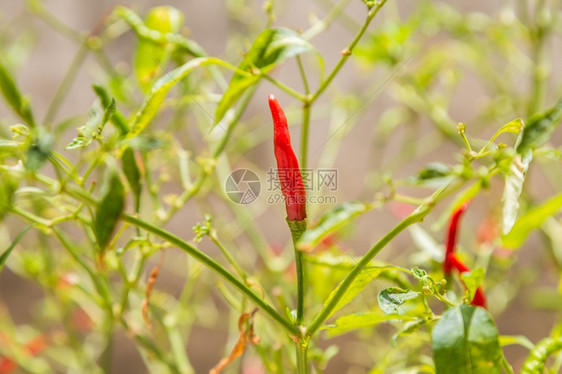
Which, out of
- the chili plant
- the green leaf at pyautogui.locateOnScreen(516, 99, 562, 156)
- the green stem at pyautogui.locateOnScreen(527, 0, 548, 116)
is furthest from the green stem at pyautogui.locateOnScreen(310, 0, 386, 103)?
the green stem at pyautogui.locateOnScreen(527, 0, 548, 116)

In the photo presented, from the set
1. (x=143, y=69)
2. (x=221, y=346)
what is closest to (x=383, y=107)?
(x=221, y=346)

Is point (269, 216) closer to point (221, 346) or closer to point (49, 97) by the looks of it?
point (221, 346)

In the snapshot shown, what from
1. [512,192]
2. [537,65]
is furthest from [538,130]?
[537,65]

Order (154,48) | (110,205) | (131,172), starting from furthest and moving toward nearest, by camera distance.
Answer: (154,48) → (131,172) → (110,205)

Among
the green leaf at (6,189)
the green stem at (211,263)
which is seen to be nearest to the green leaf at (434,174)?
the green stem at (211,263)

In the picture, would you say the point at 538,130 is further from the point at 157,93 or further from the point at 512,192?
the point at 157,93

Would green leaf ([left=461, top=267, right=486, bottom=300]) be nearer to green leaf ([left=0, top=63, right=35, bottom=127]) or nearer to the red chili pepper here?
the red chili pepper
